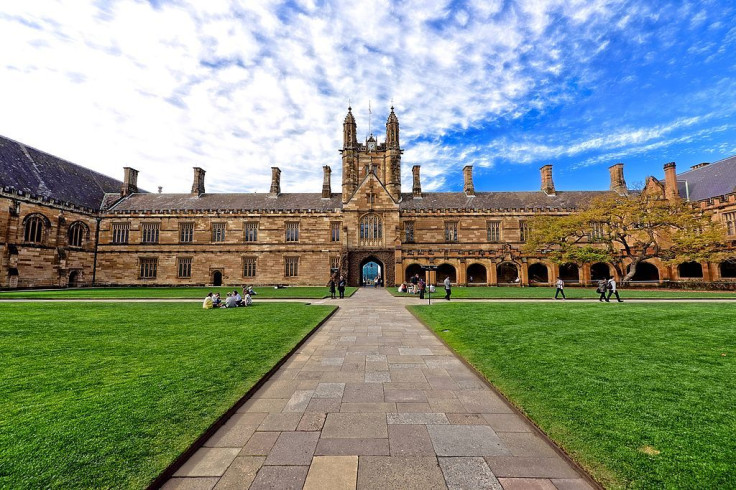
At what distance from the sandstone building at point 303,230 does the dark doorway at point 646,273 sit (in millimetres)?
141

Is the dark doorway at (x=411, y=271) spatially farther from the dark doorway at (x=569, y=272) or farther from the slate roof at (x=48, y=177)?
the slate roof at (x=48, y=177)

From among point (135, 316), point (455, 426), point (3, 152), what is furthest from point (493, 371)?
point (3, 152)

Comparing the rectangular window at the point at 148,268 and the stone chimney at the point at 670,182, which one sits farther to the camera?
the rectangular window at the point at 148,268

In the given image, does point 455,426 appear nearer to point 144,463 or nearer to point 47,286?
point 144,463

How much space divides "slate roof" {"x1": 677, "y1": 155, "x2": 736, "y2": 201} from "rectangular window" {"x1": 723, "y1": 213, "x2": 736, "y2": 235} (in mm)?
2426

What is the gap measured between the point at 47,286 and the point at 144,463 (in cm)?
3928

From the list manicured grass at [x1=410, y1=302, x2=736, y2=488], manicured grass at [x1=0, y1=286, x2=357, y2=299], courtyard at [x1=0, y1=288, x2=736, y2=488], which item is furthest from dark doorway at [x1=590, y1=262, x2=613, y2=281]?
courtyard at [x1=0, y1=288, x2=736, y2=488]

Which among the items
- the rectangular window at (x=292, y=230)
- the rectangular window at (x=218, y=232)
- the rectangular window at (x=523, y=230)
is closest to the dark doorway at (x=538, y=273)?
the rectangular window at (x=523, y=230)

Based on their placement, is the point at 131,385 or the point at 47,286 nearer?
the point at 131,385

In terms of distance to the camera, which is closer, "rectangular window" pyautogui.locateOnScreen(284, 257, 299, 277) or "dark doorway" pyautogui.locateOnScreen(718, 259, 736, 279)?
"dark doorway" pyautogui.locateOnScreen(718, 259, 736, 279)

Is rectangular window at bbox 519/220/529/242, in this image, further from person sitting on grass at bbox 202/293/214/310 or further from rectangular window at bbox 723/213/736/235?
person sitting on grass at bbox 202/293/214/310

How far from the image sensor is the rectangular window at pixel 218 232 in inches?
1441

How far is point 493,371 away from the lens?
5309 millimetres

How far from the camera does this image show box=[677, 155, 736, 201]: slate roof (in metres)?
29.5
